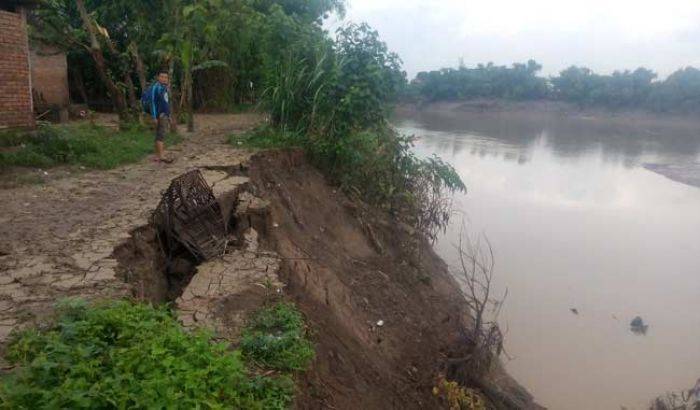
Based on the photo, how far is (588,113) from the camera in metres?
48.9

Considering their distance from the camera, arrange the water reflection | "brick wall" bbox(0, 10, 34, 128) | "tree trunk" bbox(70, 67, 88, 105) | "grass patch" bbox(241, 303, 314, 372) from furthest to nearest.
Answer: the water reflection
"tree trunk" bbox(70, 67, 88, 105)
"brick wall" bbox(0, 10, 34, 128)
"grass patch" bbox(241, 303, 314, 372)

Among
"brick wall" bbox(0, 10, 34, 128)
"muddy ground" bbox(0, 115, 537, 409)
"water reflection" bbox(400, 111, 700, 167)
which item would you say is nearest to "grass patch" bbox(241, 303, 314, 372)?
"muddy ground" bbox(0, 115, 537, 409)

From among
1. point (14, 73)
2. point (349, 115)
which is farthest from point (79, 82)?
point (349, 115)

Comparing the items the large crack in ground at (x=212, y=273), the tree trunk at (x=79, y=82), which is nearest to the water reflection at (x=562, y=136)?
the tree trunk at (x=79, y=82)

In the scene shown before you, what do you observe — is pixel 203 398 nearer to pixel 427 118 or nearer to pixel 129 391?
pixel 129 391

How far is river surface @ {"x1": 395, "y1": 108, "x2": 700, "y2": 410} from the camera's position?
7.62m

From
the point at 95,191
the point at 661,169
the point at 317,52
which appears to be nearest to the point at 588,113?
the point at 661,169

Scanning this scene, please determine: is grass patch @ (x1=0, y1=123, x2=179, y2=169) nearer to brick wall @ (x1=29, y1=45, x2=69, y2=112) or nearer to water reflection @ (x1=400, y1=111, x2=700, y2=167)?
brick wall @ (x1=29, y1=45, x2=69, y2=112)

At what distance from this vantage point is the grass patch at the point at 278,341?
340cm

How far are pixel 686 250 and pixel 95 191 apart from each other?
12977mm

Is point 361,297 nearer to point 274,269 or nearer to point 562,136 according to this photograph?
point 274,269

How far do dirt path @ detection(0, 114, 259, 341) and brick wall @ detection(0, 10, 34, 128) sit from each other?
2.33 metres

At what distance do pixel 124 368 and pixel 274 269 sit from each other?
6.93 feet

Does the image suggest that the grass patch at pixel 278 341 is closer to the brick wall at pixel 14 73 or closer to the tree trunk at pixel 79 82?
the brick wall at pixel 14 73
